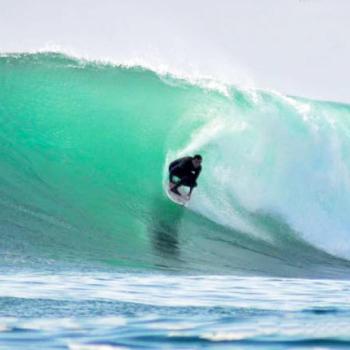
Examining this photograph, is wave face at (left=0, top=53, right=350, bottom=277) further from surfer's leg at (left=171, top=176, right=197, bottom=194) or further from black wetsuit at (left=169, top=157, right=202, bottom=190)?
black wetsuit at (left=169, top=157, right=202, bottom=190)

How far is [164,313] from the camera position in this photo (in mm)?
5980

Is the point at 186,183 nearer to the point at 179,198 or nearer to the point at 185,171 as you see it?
the point at 185,171

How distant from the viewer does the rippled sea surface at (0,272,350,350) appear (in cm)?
488

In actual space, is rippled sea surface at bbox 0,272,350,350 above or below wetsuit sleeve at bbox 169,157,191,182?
below

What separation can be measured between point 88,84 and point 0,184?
14.6 ft

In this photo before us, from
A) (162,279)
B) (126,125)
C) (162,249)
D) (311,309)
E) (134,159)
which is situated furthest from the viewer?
(126,125)

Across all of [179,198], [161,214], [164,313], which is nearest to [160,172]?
[179,198]

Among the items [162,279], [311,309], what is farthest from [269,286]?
[311,309]

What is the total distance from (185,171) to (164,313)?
6198 millimetres

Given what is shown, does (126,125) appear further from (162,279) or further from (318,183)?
(162,279)

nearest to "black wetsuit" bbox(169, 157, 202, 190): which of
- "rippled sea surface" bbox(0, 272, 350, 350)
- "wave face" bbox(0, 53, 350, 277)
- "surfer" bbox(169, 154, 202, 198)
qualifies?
"surfer" bbox(169, 154, 202, 198)

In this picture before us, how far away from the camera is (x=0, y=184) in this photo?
1210cm

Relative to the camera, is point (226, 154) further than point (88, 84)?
No

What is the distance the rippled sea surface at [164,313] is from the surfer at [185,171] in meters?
3.33
